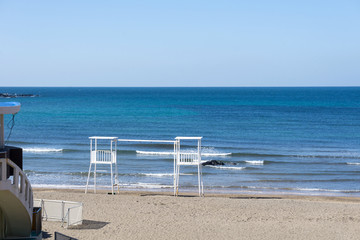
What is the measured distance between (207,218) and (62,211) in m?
4.01

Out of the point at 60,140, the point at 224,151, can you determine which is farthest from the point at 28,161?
the point at 224,151

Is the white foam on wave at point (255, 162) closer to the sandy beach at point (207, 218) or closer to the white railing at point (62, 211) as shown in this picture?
the sandy beach at point (207, 218)

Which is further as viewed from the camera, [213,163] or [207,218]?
[213,163]

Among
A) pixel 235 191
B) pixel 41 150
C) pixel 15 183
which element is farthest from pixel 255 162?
pixel 15 183

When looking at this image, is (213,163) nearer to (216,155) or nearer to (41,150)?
(216,155)

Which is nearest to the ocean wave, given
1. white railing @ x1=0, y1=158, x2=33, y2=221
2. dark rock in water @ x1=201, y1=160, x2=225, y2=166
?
dark rock in water @ x1=201, y1=160, x2=225, y2=166

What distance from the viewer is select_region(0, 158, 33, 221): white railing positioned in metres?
9.02

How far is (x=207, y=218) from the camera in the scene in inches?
550

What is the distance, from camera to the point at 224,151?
30.7 meters

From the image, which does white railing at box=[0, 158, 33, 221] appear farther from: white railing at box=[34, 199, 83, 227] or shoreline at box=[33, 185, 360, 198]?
shoreline at box=[33, 185, 360, 198]

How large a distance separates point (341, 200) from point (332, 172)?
623cm

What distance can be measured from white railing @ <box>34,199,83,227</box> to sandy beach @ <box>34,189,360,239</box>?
22cm

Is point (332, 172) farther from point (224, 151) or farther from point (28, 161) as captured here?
point (28, 161)

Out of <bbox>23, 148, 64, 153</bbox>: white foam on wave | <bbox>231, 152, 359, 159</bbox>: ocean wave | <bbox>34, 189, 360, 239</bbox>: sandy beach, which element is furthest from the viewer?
<bbox>23, 148, 64, 153</bbox>: white foam on wave
